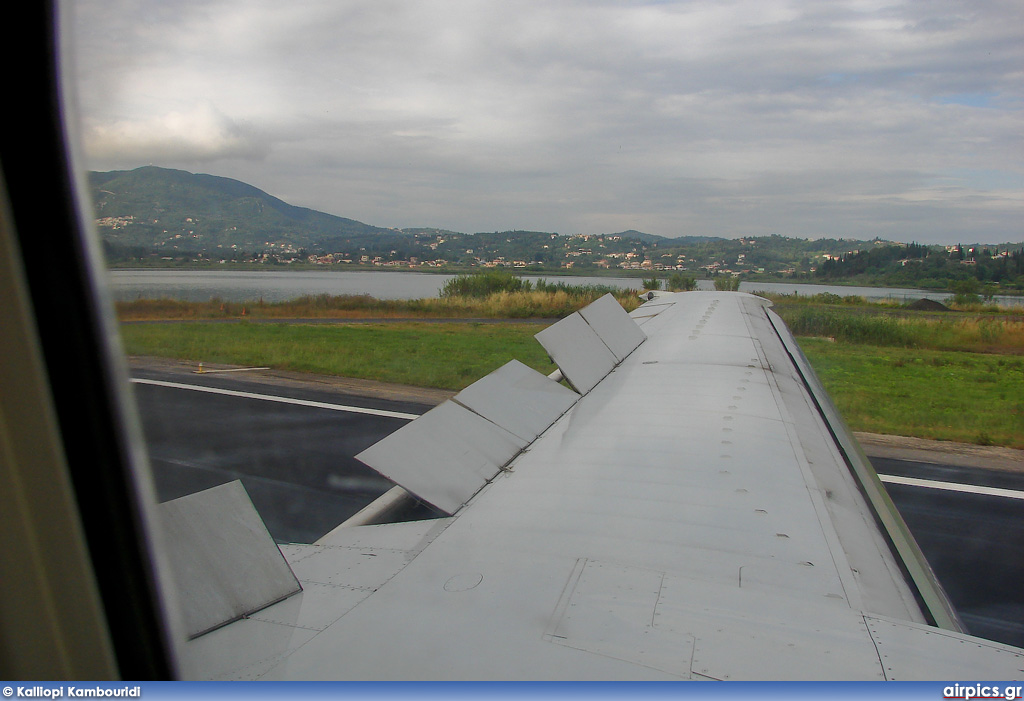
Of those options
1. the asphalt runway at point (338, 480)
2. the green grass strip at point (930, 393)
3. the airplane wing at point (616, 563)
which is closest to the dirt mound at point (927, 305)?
the green grass strip at point (930, 393)

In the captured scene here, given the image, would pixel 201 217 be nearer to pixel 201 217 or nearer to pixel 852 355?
pixel 201 217

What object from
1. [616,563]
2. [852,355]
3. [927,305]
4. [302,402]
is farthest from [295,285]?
[927,305]

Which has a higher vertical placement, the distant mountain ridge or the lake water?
the distant mountain ridge

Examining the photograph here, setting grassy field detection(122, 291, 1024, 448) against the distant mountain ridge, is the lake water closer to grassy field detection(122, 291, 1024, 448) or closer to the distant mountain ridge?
the distant mountain ridge

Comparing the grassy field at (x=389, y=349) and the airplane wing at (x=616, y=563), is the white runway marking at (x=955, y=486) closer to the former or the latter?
the airplane wing at (x=616, y=563)

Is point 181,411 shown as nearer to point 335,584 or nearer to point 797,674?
point 335,584

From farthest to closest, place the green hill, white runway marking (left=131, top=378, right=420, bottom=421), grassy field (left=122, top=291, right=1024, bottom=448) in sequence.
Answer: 1. white runway marking (left=131, top=378, right=420, bottom=421)
2. grassy field (left=122, top=291, right=1024, bottom=448)
3. the green hill

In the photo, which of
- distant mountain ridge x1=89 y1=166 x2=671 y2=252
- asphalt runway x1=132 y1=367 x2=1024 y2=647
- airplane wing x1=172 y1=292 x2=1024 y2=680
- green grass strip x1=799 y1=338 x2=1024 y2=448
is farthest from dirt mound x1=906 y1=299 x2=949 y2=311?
distant mountain ridge x1=89 y1=166 x2=671 y2=252
